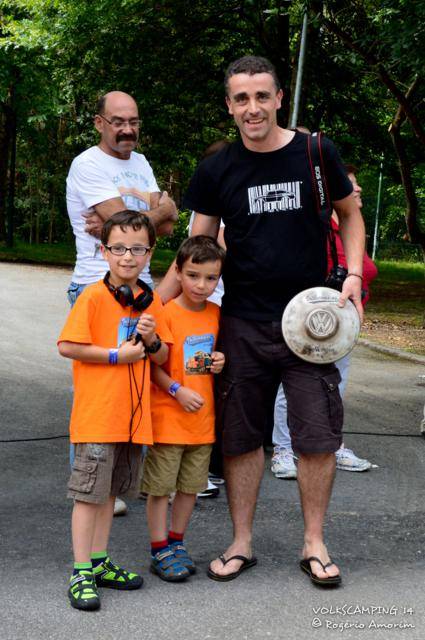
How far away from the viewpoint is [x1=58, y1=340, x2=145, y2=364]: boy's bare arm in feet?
12.6

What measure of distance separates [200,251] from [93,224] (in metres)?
0.80

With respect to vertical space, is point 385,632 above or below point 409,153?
below

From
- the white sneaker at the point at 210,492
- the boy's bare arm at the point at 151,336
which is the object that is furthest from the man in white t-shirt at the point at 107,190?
the white sneaker at the point at 210,492

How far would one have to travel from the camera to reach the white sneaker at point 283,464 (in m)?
5.88

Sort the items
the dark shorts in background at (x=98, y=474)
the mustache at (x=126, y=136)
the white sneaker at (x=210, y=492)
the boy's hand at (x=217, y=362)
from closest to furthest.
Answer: the dark shorts in background at (x=98, y=474)
the boy's hand at (x=217, y=362)
the mustache at (x=126, y=136)
the white sneaker at (x=210, y=492)

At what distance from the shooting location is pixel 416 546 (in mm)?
4707

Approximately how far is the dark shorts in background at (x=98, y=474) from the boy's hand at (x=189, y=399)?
0.31 meters

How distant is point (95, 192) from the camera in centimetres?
473

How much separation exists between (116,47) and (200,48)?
202cm

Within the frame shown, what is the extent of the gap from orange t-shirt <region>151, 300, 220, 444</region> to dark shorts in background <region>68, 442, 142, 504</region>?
227 millimetres

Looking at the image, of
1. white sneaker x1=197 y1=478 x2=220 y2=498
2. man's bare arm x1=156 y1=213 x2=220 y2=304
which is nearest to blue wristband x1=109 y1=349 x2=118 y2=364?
man's bare arm x1=156 y1=213 x2=220 y2=304

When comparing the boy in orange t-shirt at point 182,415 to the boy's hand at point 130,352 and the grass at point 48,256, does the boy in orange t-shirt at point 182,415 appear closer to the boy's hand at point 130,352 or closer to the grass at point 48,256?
the boy's hand at point 130,352

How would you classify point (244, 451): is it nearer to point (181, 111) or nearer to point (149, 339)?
point (149, 339)

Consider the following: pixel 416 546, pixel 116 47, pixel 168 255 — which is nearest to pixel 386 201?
pixel 168 255
